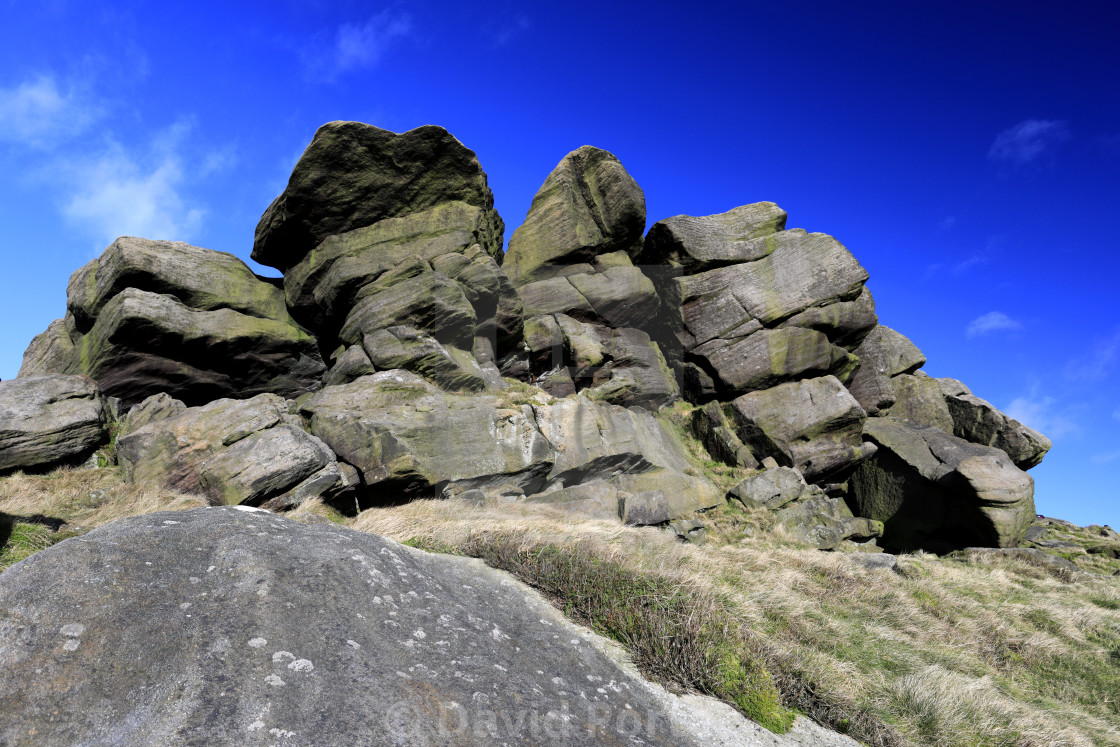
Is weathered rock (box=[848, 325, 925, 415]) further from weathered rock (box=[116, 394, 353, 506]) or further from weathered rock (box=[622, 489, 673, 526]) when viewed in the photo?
weathered rock (box=[116, 394, 353, 506])

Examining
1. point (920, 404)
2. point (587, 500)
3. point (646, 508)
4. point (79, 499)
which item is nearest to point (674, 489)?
point (646, 508)

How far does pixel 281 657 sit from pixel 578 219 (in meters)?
29.5

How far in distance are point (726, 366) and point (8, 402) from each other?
2836 centimetres

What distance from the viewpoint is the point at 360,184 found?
26516mm

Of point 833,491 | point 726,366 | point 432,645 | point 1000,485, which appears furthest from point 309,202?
point 1000,485

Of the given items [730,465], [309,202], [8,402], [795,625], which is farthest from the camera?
[730,465]

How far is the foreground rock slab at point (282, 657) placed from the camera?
4969 mm

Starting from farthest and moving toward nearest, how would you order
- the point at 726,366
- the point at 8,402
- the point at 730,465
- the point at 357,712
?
the point at 726,366 < the point at 730,465 < the point at 8,402 < the point at 357,712

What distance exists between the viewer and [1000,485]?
27734 millimetres

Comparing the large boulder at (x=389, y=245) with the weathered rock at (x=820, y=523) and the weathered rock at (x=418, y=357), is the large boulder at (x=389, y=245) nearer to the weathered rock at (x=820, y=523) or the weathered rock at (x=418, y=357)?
the weathered rock at (x=418, y=357)

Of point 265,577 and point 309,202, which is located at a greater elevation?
point 309,202

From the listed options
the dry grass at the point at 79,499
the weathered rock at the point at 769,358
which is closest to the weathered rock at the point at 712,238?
the weathered rock at the point at 769,358

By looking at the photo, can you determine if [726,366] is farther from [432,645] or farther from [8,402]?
[8,402]

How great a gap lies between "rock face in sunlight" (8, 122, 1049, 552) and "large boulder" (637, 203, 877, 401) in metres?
0.12
